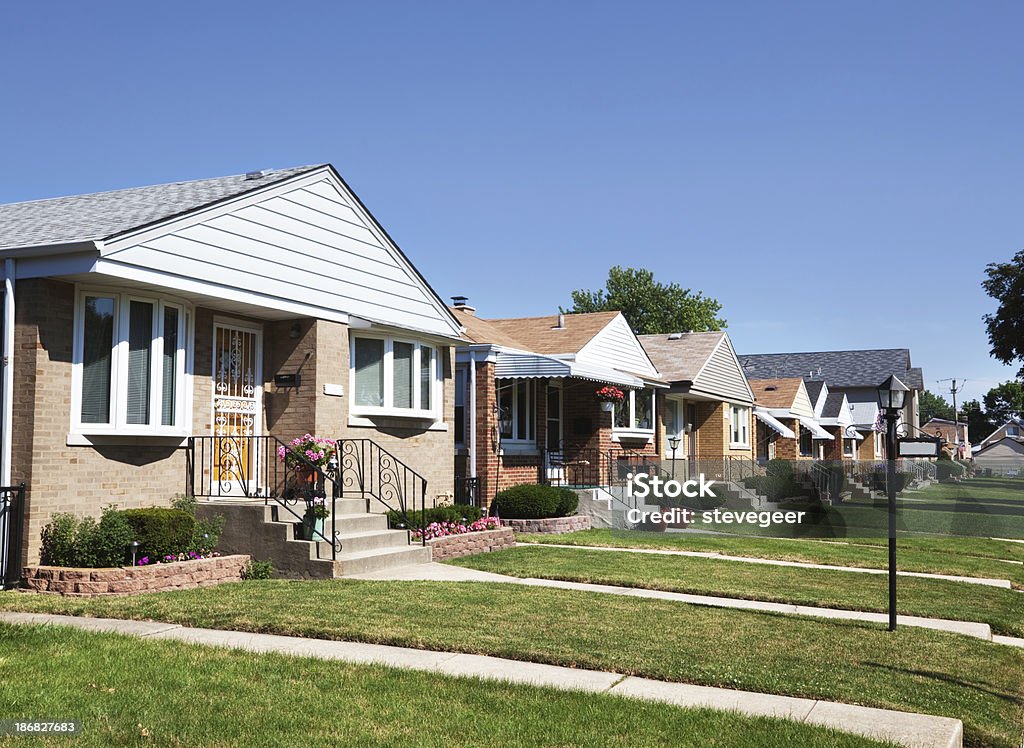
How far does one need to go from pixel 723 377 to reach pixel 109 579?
83.7ft

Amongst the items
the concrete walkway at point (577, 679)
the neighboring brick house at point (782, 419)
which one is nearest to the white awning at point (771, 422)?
the neighboring brick house at point (782, 419)

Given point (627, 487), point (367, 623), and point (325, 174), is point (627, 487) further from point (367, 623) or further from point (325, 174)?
point (367, 623)

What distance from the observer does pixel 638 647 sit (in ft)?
24.8

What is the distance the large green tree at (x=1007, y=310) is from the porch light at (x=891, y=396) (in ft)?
102

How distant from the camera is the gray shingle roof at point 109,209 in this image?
11.0m

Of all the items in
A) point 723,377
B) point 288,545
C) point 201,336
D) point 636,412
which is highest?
point 723,377

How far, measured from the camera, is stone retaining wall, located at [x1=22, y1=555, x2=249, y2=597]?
9.76m

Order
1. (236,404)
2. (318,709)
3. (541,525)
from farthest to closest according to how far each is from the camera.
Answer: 1. (541,525)
2. (236,404)
3. (318,709)

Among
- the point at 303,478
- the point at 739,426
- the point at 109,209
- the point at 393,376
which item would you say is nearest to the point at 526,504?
the point at 393,376

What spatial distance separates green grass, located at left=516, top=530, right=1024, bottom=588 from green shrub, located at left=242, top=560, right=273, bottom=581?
20.6ft

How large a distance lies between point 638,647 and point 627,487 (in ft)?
45.4

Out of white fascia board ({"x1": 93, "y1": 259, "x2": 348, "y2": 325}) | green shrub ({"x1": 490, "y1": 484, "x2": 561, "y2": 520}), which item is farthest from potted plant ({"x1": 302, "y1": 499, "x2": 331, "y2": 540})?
green shrub ({"x1": 490, "y1": 484, "x2": 561, "y2": 520})

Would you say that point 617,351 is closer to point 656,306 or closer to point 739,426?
point 739,426

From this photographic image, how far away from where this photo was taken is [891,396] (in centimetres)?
980
